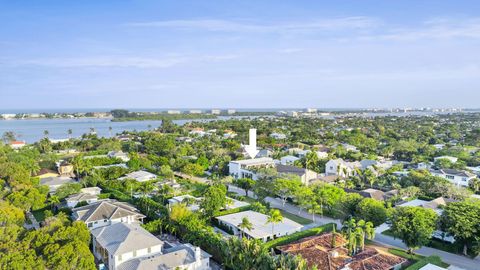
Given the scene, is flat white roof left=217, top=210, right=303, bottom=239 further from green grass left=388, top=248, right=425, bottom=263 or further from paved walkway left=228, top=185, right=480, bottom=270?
green grass left=388, top=248, right=425, bottom=263

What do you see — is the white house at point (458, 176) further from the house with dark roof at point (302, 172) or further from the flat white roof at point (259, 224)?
the flat white roof at point (259, 224)

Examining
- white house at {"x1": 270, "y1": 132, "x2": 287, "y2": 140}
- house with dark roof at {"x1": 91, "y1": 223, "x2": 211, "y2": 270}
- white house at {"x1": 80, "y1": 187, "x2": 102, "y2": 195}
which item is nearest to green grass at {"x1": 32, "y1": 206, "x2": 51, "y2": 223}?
white house at {"x1": 80, "y1": 187, "x2": 102, "y2": 195}

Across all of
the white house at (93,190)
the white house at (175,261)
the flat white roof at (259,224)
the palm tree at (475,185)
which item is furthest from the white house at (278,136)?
the white house at (175,261)

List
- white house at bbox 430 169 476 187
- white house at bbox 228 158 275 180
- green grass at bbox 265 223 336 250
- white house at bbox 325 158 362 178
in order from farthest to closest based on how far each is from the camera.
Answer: white house at bbox 228 158 275 180
white house at bbox 325 158 362 178
white house at bbox 430 169 476 187
green grass at bbox 265 223 336 250

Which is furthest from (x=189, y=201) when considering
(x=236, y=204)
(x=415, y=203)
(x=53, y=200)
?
(x=415, y=203)

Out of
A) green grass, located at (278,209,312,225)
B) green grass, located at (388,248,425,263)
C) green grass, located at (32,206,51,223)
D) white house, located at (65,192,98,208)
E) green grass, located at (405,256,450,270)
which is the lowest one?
green grass, located at (278,209,312,225)

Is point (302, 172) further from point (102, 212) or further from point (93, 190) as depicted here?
point (102, 212)
